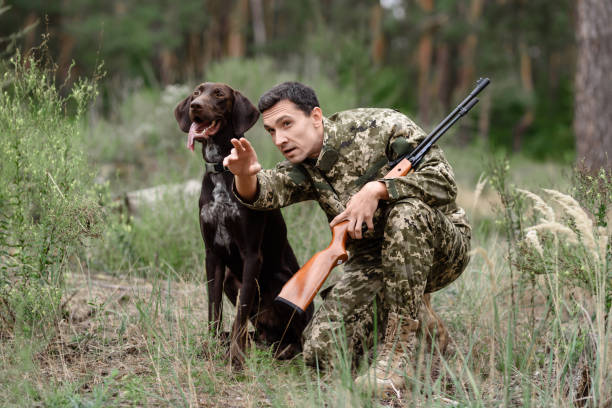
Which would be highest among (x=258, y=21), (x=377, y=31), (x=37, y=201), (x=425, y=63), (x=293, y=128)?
(x=258, y=21)

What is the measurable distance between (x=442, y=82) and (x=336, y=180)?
19275 mm

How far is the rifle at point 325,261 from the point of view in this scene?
9.47ft

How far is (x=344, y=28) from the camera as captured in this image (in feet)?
82.2

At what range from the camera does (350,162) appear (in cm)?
332

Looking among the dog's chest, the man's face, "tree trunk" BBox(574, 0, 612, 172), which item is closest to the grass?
the dog's chest

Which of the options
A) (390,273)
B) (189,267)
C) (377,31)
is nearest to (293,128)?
(390,273)

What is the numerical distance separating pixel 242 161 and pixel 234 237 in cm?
49

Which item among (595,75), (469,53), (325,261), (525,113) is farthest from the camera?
(525,113)

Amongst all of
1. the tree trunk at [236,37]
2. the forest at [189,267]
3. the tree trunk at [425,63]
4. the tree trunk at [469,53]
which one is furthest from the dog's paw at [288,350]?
the tree trunk at [469,53]

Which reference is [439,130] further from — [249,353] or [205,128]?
[249,353]

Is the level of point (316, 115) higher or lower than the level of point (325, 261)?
higher

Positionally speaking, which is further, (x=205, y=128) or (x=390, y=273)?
(x=205, y=128)

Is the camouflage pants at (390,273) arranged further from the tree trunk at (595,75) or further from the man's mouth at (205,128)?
the tree trunk at (595,75)

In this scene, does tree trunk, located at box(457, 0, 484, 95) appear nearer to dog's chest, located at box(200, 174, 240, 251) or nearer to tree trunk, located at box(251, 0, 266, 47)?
tree trunk, located at box(251, 0, 266, 47)
